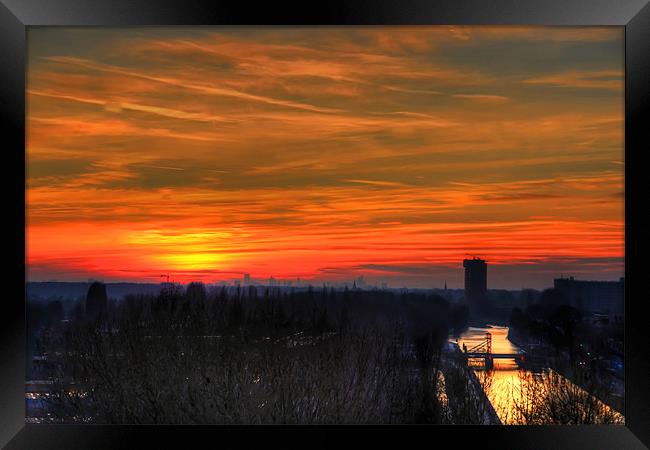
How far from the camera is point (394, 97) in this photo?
14.8ft

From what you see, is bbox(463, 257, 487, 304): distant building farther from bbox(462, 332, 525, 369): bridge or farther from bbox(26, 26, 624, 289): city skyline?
bbox(462, 332, 525, 369): bridge

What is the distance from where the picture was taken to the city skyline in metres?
4.12

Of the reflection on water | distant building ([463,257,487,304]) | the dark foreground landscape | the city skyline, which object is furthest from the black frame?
the reflection on water

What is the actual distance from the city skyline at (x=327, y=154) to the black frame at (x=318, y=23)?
56.4 inches

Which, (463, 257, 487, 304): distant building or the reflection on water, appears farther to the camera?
the reflection on water

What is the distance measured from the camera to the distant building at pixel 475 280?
14.8 feet

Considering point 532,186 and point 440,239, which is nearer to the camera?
point 532,186

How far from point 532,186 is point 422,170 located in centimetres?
70

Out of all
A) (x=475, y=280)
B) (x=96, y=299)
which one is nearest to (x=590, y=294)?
(x=475, y=280)

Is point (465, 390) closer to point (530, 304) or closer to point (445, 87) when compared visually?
point (530, 304)

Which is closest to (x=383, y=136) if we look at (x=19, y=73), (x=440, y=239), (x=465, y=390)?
(x=440, y=239)

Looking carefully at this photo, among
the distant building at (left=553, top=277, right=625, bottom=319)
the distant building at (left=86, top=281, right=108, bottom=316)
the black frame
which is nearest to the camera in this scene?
the black frame

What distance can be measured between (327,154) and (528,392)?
10.0ft

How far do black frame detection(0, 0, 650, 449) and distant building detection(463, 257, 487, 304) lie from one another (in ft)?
6.07
